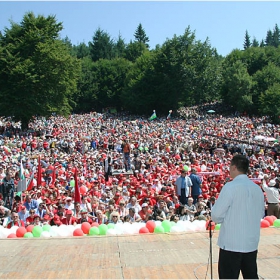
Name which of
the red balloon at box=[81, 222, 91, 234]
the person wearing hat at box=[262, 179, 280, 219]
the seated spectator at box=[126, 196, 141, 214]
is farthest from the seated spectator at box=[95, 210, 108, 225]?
the person wearing hat at box=[262, 179, 280, 219]

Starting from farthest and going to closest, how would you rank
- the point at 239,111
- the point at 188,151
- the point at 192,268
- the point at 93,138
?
1. the point at 239,111
2. the point at 93,138
3. the point at 188,151
4. the point at 192,268

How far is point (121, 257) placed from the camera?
241 inches

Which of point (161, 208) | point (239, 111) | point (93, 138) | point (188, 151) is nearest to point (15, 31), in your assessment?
point (93, 138)

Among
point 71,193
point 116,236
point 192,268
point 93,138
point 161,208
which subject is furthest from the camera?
point 93,138

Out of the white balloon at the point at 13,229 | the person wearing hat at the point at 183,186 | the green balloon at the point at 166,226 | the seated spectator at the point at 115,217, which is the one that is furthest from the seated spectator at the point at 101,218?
the person wearing hat at the point at 183,186

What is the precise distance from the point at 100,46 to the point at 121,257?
85.3m

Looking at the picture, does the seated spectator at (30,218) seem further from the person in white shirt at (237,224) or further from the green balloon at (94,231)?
the person in white shirt at (237,224)

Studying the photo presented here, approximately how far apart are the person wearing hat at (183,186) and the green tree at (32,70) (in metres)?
28.2

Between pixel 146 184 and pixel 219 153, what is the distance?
32.4 ft

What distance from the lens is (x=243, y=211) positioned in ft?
11.4

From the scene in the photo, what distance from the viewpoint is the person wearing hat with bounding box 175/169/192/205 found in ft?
36.2

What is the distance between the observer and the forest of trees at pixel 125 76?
3716 centimetres

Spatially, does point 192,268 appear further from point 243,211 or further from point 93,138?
point 93,138

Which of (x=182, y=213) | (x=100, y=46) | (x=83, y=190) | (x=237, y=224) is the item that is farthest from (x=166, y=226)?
(x=100, y=46)
